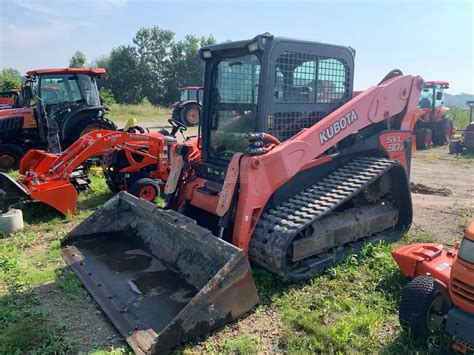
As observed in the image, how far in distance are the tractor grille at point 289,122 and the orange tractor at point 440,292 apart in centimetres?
169

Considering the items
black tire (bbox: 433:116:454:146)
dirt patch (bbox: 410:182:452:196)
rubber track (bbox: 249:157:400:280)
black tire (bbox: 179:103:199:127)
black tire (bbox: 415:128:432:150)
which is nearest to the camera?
rubber track (bbox: 249:157:400:280)

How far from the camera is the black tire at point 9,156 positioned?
10359mm

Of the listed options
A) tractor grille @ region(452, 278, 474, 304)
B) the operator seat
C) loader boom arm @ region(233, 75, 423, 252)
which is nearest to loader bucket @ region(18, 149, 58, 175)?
loader boom arm @ region(233, 75, 423, 252)

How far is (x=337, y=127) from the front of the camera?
15.4 ft

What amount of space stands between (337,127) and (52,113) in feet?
26.5

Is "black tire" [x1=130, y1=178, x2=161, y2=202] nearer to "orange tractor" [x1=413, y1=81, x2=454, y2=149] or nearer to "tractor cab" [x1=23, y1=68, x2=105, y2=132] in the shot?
"tractor cab" [x1=23, y1=68, x2=105, y2=132]

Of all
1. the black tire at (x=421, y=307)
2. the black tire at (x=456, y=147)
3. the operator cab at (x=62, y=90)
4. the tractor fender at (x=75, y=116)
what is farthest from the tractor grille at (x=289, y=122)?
the black tire at (x=456, y=147)

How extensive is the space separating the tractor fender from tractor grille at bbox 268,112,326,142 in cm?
688

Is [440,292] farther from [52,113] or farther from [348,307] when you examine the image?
[52,113]

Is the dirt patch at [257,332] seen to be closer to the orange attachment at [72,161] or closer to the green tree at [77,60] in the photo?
the orange attachment at [72,161]

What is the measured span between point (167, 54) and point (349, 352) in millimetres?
52718

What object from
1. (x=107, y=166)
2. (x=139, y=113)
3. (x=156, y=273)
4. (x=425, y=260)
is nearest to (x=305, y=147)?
(x=425, y=260)

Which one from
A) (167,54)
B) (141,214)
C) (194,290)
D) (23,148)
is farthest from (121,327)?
(167,54)

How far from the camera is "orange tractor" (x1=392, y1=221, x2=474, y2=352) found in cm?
278
